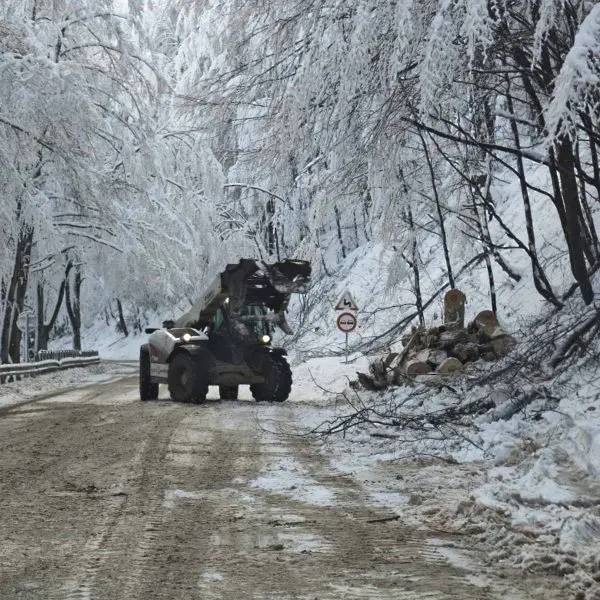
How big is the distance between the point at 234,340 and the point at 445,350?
4.86 m

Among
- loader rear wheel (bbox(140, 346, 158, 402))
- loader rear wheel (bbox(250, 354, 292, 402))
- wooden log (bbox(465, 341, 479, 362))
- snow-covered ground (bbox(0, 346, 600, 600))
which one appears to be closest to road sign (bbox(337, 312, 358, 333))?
loader rear wheel (bbox(250, 354, 292, 402))

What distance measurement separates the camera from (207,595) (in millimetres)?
4168

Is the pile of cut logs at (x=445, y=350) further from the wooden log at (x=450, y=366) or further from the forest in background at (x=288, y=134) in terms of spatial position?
the forest in background at (x=288, y=134)

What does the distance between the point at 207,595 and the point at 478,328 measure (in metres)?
10.6

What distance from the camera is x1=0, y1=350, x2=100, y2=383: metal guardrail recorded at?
2353 cm

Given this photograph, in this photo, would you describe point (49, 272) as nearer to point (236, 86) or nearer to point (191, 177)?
point (191, 177)

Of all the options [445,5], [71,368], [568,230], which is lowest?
[71,368]

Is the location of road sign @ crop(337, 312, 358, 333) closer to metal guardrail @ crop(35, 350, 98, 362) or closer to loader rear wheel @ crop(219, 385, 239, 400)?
loader rear wheel @ crop(219, 385, 239, 400)

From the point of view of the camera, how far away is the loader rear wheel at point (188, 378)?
633 inches

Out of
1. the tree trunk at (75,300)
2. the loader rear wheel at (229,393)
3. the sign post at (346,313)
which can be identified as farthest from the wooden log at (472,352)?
the tree trunk at (75,300)

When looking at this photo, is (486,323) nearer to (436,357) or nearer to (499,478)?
(436,357)

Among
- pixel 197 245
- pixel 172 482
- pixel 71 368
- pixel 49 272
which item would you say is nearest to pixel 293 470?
pixel 172 482

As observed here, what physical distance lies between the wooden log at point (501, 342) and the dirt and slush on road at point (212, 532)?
4081mm

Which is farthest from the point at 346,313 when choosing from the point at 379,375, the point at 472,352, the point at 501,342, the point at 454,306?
the point at 501,342
